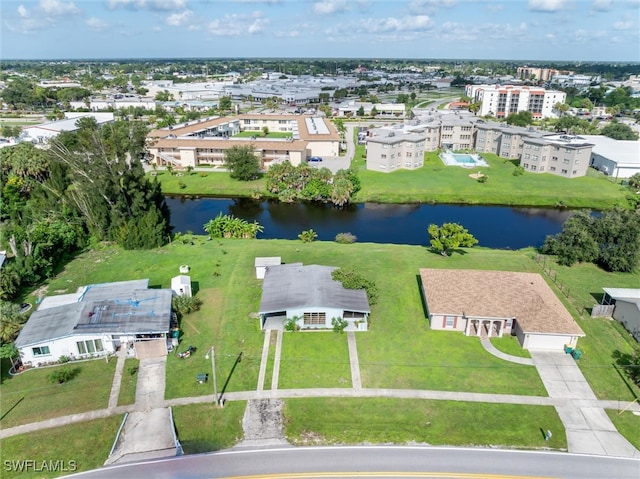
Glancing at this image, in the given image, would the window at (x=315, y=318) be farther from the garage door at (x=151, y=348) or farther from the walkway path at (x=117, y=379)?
the walkway path at (x=117, y=379)

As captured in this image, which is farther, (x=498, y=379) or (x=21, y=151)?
(x=21, y=151)

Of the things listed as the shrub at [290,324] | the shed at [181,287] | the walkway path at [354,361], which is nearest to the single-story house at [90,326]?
the shed at [181,287]

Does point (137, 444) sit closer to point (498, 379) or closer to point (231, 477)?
point (231, 477)

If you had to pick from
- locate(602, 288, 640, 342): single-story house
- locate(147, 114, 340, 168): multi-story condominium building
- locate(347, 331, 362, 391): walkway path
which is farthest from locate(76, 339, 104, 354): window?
locate(147, 114, 340, 168): multi-story condominium building

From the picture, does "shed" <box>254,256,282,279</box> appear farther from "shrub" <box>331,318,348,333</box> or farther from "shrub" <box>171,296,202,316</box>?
"shrub" <box>331,318,348,333</box>

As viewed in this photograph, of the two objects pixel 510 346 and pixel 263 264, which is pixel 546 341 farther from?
pixel 263 264

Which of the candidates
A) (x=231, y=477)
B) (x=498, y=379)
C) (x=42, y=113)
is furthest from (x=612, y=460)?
(x=42, y=113)
